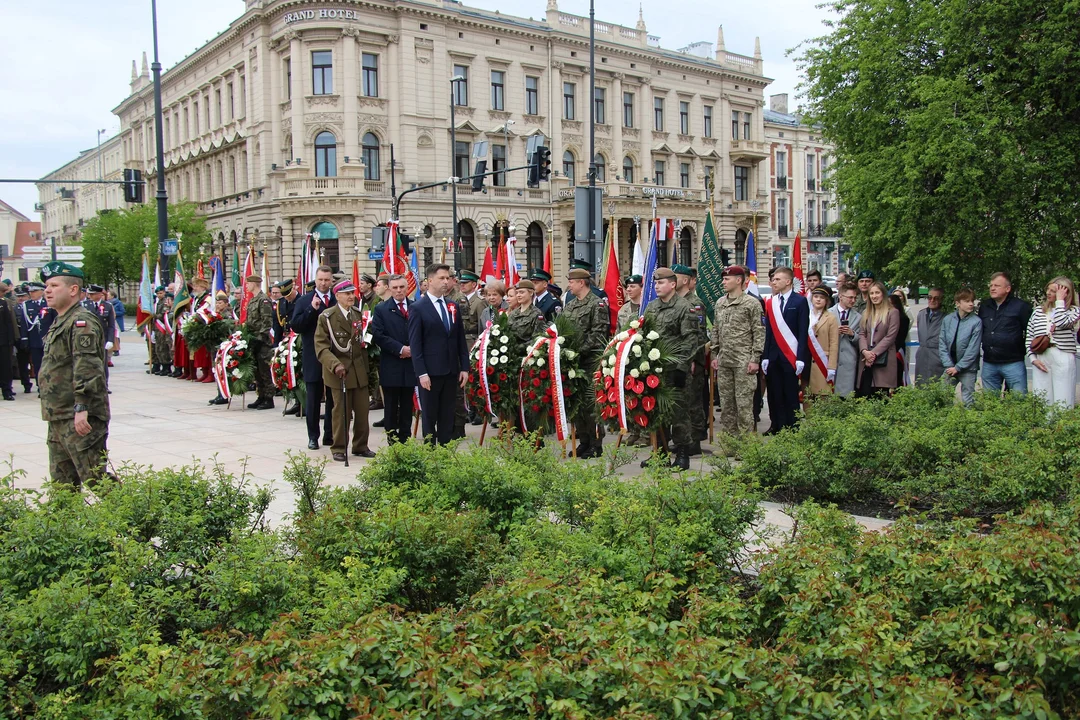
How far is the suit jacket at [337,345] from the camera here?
34.3 feet

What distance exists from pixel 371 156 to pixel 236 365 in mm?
37524

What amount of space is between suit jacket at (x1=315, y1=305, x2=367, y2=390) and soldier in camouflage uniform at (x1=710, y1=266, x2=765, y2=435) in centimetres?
426

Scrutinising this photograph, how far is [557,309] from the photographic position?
12.3 meters

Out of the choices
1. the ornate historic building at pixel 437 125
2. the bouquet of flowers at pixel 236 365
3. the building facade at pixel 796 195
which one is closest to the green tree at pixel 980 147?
the bouquet of flowers at pixel 236 365

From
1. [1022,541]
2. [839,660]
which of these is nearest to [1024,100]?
[1022,541]

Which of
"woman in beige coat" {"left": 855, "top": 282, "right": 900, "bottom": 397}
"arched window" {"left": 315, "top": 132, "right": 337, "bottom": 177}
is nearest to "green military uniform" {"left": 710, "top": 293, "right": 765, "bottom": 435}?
"woman in beige coat" {"left": 855, "top": 282, "right": 900, "bottom": 397}

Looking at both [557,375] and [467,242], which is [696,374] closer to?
[557,375]

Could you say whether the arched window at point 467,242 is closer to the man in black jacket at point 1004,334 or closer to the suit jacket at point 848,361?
the suit jacket at point 848,361

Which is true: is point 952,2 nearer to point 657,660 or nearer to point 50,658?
point 657,660

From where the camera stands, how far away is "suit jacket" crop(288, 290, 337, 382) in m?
11.1

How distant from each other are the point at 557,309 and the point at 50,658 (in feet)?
29.6

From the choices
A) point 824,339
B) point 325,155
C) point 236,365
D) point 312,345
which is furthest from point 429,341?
point 325,155

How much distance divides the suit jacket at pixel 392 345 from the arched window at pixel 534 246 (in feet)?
153

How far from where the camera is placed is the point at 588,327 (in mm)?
10484
